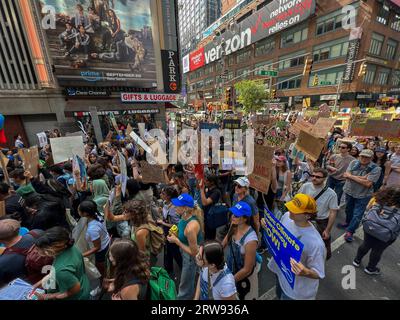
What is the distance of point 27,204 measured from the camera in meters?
3.28

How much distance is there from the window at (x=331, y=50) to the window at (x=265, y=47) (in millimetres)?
9876

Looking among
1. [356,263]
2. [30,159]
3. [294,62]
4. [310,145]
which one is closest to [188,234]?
[356,263]

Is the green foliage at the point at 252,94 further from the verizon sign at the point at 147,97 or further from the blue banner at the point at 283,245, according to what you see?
the blue banner at the point at 283,245

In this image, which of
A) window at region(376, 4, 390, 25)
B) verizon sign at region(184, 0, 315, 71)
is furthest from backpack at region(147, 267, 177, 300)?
window at region(376, 4, 390, 25)

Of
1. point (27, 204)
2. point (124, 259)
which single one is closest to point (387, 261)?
point (124, 259)

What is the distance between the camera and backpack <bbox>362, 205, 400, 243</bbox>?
2686 millimetres

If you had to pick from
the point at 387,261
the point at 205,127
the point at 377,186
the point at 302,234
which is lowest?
the point at 387,261

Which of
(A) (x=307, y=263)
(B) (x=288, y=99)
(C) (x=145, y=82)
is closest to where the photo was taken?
(A) (x=307, y=263)

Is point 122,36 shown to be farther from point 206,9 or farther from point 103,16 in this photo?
point 206,9

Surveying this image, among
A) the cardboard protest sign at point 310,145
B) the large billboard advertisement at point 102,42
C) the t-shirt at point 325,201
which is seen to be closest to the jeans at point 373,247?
the t-shirt at point 325,201

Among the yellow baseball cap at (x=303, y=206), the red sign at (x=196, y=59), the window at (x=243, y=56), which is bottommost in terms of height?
the yellow baseball cap at (x=303, y=206)

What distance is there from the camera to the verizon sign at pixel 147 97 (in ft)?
49.9
